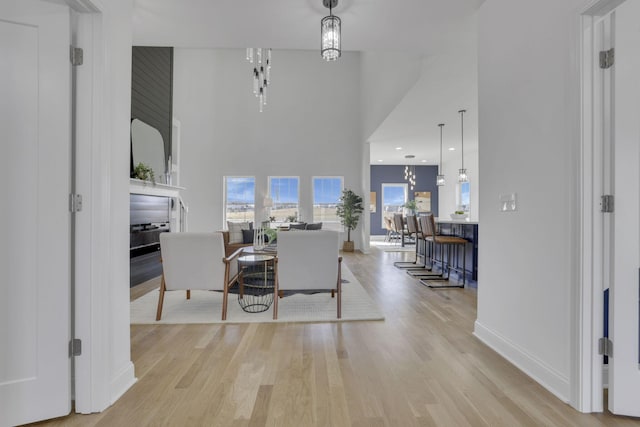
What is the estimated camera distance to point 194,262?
309cm

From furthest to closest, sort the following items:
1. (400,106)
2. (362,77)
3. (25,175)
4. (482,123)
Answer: (362,77)
(400,106)
(482,123)
(25,175)

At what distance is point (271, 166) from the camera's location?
9.02 meters

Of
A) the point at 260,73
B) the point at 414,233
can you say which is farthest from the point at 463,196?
the point at 260,73

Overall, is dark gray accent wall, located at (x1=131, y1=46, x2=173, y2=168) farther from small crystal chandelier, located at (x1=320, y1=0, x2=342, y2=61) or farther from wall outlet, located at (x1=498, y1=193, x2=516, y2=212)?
wall outlet, located at (x1=498, y1=193, x2=516, y2=212)

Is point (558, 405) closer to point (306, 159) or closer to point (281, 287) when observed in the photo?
point (281, 287)

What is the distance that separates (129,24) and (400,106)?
14.5 ft

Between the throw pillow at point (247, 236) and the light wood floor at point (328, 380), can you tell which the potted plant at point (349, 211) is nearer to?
the throw pillow at point (247, 236)

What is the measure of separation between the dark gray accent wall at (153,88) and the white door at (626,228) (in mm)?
5400

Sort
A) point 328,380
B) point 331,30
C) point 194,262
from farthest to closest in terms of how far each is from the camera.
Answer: point 194,262, point 331,30, point 328,380

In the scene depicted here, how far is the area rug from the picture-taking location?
3.14m

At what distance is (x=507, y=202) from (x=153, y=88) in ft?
18.4

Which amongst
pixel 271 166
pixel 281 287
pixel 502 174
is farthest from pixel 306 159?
pixel 502 174

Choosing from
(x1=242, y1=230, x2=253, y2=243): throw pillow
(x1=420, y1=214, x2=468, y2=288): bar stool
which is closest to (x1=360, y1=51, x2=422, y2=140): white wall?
(x1=420, y1=214, x2=468, y2=288): bar stool

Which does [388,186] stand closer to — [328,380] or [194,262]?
[194,262]
